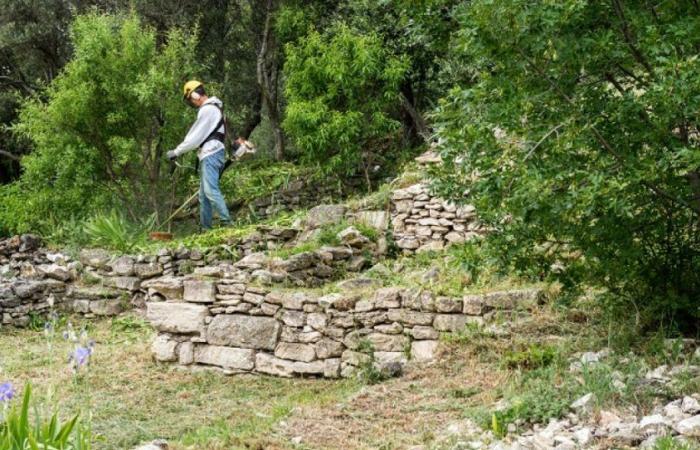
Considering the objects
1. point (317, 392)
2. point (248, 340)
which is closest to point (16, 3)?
point (248, 340)

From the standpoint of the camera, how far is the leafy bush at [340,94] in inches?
468

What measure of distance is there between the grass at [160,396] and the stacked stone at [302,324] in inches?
6.9

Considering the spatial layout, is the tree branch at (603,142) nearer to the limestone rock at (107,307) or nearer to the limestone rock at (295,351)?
the limestone rock at (295,351)

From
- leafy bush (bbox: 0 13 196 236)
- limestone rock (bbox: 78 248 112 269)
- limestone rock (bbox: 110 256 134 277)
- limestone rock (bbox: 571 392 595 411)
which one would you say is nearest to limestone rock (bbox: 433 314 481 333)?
limestone rock (bbox: 571 392 595 411)

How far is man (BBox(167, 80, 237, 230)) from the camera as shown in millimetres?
10117

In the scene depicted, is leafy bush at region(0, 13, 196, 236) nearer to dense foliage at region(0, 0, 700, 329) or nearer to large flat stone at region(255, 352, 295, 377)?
dense foliage at region(0, 0, 700, 329)

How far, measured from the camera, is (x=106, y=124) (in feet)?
38.1

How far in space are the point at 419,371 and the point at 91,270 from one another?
5542mm

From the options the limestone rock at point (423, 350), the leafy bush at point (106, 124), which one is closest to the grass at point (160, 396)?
the limestone rock at point (423, 350)

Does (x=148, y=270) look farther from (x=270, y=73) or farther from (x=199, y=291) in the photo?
(x=270, y=73)

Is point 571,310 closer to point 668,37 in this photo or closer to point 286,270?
point 668,37

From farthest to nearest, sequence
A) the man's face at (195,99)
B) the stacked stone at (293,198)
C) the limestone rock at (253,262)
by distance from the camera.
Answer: the stacked stone at (293,198) → the man's face at (195,99) → the limestone rock at (253,262)

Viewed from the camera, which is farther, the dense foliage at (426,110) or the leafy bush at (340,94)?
the leafy bush at (340,94)

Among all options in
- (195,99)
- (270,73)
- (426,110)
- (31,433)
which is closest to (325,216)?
(195,99)
